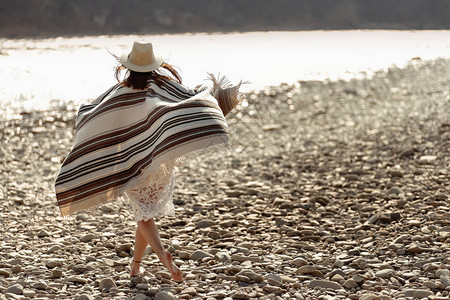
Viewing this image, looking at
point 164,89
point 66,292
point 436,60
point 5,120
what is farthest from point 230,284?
point 436,60

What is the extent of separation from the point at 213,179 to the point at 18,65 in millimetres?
9421

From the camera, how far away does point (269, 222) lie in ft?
18.3

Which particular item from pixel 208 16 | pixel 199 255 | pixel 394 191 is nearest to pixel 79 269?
pixel 199 255

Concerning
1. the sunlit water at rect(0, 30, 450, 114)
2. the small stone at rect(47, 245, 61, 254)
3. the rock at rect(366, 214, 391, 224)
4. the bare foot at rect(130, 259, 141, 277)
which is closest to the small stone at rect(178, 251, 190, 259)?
the bare foot at rect(130, 259, 141, 277)

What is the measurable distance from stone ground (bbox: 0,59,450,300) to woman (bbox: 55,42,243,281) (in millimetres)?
522

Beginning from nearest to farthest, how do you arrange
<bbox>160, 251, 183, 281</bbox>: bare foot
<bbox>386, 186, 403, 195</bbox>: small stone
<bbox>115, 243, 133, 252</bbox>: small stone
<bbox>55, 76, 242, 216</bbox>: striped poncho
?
1. <bbox>55, 76, 242, 216</bbox>: striped poncho
2. <bbox>160, 251, 183, 281</bbox>: bare foot
3. <bbox>115, 243, 133, 252</bbox>: small stone
4. <bbox>386, 186, 403, 195</bbox>: small stone

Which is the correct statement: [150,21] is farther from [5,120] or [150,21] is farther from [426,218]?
[426,218]

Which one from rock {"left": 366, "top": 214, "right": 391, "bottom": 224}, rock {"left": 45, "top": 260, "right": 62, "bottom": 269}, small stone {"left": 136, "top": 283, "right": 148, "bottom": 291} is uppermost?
rock {"left": 366, "top": 214, "right": 391, "bottom": 224}

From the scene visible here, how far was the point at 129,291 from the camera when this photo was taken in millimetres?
3992

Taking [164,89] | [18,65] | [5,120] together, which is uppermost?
[18,65]

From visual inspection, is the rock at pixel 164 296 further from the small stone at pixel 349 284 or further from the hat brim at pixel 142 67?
the hat brim at pixel 142 67

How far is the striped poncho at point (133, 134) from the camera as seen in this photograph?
12.2 feet

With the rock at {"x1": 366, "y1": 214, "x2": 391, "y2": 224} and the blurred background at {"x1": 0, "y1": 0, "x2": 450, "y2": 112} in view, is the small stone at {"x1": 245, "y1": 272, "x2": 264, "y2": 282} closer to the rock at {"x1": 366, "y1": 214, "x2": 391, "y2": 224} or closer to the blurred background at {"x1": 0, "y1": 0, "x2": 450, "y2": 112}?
the rock at {"x1": 366, "y1": 214, "x2": 391, "y2": 224}

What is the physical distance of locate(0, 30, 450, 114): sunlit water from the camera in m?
14.3
